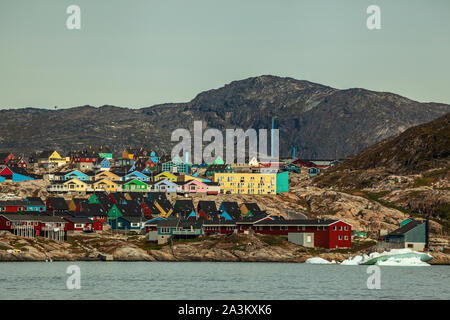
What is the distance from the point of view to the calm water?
7469 cm

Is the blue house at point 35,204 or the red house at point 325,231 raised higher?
the blue house at point 35,204

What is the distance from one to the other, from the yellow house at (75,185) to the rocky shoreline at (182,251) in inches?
1843

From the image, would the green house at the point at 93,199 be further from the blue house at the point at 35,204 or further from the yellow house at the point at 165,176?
the yellow house at the point at 165,176

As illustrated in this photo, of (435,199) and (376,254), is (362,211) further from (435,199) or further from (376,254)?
(376,254)

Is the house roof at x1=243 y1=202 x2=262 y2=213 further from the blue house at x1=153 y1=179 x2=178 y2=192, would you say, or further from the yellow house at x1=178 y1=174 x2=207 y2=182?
the blue house at x1=153 y1=179 x2=178 y2=192

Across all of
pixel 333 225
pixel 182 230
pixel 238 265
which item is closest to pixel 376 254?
pixel 333 225

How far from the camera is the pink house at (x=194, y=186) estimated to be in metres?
171

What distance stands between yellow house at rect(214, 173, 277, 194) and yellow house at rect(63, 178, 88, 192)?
2856 centimetres

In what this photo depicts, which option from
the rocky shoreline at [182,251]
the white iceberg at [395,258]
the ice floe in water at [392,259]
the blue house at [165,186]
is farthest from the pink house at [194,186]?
the white iceberg at [395,258]

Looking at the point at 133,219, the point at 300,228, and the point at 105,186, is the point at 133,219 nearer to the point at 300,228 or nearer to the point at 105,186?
the point at 300,228

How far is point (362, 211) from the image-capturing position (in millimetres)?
148125

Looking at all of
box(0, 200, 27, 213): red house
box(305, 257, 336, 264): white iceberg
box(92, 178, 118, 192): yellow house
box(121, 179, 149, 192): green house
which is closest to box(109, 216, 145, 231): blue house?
box(0, 200, 27, 213): red house
